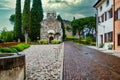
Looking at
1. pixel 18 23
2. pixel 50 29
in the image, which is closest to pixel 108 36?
pixel 18 23

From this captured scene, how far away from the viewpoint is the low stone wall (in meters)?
7.27

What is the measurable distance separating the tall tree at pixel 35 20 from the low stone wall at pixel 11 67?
54.8 meters

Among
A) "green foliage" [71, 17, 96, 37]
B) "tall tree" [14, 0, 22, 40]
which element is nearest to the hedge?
"tall tree" [14, 0, 22, 40]

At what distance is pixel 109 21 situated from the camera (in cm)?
3338

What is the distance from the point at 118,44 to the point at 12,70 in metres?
22.5

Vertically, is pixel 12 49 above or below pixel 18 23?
below

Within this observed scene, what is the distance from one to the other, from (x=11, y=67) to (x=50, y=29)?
60.6 m

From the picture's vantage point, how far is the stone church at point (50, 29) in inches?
2653

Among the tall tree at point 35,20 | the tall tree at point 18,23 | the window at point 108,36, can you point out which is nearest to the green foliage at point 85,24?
the tall tree at point 35,20

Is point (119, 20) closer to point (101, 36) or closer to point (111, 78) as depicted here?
point (101, 36)

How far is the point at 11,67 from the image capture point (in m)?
7.77

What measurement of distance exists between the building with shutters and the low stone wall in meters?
21.6

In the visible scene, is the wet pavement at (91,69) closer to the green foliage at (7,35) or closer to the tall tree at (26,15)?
the tall tree at (26,15)

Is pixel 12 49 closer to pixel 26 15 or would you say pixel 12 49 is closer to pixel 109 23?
pixel 109 23
